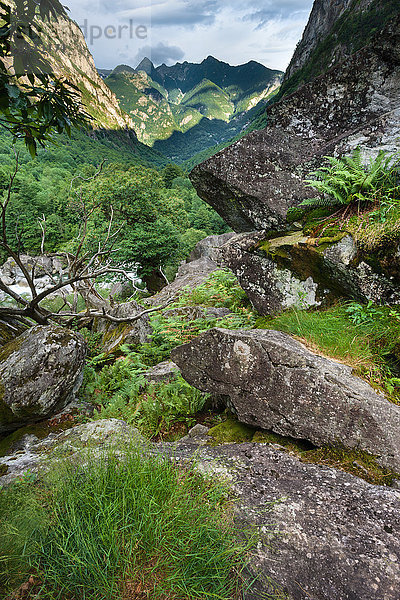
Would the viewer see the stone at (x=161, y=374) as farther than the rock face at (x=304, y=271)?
Yes

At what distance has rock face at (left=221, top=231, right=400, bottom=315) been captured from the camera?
11.3 feet

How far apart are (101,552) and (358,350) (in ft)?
9.55

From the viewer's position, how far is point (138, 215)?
17.5 meters

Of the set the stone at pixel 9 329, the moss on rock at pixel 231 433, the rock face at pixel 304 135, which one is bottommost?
the moss on rock at pixel 231 433

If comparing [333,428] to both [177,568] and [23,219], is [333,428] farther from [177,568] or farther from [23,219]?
[23,219]

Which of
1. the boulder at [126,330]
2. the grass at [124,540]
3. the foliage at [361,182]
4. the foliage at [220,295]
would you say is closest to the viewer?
the grass at [124,540]

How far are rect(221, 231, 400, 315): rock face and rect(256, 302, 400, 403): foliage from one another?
27 centimetres

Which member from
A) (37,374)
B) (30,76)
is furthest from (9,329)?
(30,76)

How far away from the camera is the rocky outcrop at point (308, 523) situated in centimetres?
154

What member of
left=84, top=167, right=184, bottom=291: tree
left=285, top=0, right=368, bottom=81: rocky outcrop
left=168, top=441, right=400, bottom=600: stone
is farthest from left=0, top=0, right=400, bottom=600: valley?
left=285, top=0, right=368, bottom=81: rocky outcrop

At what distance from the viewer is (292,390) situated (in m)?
2.78

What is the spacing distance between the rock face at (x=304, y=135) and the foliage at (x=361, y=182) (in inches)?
23.1

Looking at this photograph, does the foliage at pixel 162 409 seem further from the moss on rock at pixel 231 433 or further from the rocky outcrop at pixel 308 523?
the rocky outcrop at pixel 308 523

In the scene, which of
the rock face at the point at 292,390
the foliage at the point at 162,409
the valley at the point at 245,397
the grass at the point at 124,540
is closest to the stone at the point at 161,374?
the valley at the point at 245,397
